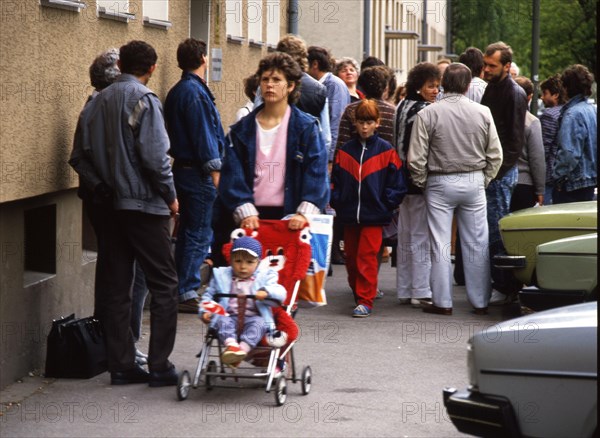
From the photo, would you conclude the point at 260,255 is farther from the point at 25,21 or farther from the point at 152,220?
the point at 25,21

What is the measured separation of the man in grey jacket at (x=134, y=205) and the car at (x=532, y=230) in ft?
10.4

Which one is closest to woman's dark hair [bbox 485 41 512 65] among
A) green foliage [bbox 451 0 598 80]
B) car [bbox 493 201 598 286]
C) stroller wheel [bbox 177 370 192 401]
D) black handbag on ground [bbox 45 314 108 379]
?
car [bbox 493 201 598 286]

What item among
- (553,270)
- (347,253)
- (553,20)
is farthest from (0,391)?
(553,20)

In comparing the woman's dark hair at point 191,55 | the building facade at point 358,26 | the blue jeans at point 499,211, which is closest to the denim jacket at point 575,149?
the blue jeans at point 499,211

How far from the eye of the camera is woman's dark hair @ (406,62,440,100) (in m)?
12.3

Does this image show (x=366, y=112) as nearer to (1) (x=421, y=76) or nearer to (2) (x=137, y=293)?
(1) (x=421, y=76)

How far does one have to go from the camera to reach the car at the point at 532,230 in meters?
10.7

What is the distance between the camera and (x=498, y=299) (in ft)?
42.6

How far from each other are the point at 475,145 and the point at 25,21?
426cm

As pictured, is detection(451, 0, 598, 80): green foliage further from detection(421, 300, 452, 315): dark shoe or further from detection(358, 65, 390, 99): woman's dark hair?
detection(421, 300, 452, 315): dark shoe

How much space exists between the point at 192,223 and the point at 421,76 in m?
2.38

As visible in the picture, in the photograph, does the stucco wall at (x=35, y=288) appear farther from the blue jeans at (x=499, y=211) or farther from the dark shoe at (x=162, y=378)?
the blue jeans at (x=499, y=211)

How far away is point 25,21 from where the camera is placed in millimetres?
9023

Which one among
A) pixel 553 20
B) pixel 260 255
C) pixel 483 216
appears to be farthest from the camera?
pixel 553 20
